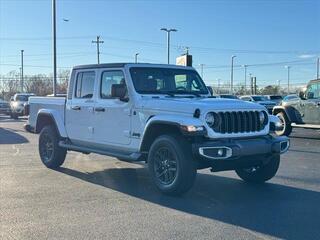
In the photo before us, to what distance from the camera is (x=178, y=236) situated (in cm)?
552

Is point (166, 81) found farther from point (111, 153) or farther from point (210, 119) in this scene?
point (210, 119)

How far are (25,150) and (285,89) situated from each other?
336ft

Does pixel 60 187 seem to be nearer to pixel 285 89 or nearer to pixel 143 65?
pixel 143 65

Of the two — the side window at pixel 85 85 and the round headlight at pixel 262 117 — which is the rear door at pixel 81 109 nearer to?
the side window at pixel 85 85

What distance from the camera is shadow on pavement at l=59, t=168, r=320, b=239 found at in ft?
19.6

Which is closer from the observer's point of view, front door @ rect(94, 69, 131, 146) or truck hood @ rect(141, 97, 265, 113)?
truck hood @ rect(141, 97, 265, 113)

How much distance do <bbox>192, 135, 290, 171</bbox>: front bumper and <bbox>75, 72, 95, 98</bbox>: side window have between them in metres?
3.05

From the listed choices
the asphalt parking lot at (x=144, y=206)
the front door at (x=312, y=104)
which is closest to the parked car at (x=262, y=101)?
the front door at (x=312, y=104)

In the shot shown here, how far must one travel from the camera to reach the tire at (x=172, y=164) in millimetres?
7344

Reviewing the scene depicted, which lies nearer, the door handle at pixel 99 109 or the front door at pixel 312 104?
the door handle at pixel 99 109

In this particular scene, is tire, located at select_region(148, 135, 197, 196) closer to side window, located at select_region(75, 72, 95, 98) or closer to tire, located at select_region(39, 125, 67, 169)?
side window, located at select_region(75, 72, 95, 98)

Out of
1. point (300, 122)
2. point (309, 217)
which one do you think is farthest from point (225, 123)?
point (300, 122)

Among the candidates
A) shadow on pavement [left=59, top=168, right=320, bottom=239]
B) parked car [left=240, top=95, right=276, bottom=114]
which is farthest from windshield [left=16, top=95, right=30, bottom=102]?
shadow on pavement [left=59, top=168, right=320, bottom=239]

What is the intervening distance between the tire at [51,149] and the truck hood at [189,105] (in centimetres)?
296
